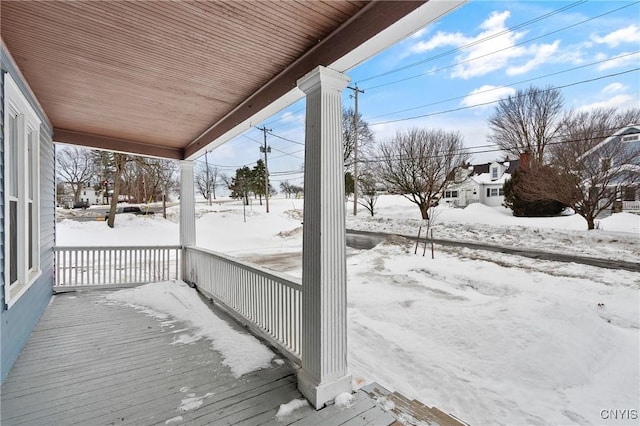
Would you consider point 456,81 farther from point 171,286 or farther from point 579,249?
point 171,286

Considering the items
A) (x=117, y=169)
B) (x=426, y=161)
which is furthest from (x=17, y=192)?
(x=426, y=161)

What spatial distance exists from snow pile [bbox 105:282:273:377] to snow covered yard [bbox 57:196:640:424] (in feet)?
3.35

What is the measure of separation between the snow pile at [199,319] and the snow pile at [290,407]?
0.57 meters

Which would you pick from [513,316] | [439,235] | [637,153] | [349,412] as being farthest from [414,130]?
[349,412]

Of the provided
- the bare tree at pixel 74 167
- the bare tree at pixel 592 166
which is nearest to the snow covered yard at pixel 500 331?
the bare tree at pixel 592 166

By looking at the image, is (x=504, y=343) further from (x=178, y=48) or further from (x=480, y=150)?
(x=480, y=150)

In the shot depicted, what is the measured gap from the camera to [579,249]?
9219 millimetres

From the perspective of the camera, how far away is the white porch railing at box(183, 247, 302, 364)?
2670mm

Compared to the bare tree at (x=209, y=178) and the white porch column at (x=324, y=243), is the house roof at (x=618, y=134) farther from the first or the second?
the bare tree at (x=209, y=178)

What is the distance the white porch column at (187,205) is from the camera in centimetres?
539

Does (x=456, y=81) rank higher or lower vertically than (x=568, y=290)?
higher

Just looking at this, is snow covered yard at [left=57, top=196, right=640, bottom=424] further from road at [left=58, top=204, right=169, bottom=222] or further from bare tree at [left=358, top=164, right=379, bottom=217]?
road at [left=58, top=204, right=169, bottom=222]

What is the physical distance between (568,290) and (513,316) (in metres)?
2.44

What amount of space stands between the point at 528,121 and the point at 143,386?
21238 mm
